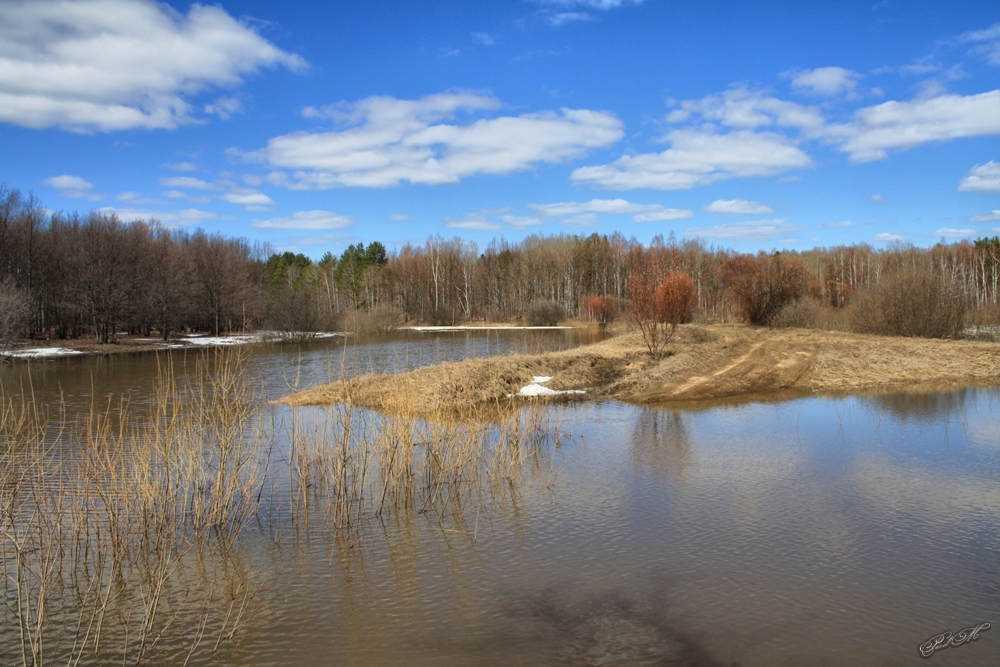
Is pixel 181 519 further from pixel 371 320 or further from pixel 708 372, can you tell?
pixel 371 320

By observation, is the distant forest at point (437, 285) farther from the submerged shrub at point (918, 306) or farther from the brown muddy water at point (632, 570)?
the brown muddy water at point (632, 570)

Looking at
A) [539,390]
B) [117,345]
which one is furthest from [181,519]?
[117,345]

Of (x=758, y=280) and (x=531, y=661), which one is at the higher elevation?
(x=758, y=280)

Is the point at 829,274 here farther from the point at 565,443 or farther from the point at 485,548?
the point at 485,548

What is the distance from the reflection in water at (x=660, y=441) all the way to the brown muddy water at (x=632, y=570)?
123 millimetres

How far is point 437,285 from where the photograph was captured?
80.4m

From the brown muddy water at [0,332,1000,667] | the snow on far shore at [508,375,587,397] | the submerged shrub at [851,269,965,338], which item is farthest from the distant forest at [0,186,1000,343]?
the brown muddy water at [0,332,1000,667]

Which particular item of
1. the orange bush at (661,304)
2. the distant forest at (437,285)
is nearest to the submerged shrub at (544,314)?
the distant forest at (437,285)

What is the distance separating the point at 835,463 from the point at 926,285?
78.0ft

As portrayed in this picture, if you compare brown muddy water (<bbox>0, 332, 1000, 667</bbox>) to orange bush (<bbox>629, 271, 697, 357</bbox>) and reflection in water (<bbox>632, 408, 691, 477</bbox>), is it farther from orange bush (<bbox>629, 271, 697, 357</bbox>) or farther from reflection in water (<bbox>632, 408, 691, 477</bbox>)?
orange bush (<bbox>629, 271, 697, 357</bbox>)

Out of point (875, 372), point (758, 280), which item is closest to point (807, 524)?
point (875, 372)

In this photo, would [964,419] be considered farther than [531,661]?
Yes

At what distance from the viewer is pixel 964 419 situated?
1480 centimetres

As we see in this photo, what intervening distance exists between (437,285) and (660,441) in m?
68.6
